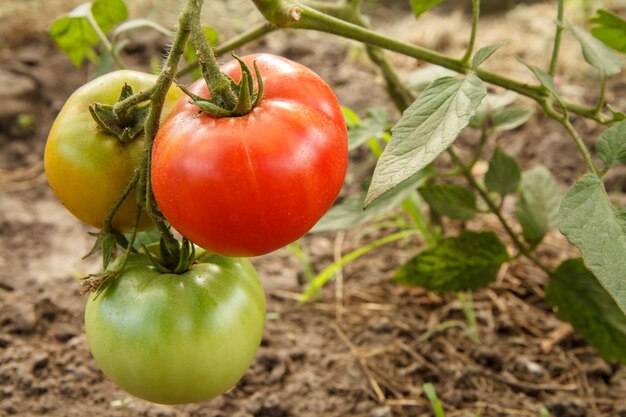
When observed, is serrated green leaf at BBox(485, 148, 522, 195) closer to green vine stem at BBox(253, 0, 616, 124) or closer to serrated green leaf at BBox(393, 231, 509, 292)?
serrated green leaf at BBox(393, 231, 509, 292)

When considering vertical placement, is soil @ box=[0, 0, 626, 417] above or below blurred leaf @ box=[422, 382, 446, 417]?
below

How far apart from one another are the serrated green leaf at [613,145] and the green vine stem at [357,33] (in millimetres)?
124

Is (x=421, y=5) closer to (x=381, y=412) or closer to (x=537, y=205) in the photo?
(x=537, y=205)

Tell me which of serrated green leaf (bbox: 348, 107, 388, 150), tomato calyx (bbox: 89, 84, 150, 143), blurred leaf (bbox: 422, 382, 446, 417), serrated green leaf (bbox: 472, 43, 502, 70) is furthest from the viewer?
serrated green leaf (bbox: 348, 107, 388, 150)

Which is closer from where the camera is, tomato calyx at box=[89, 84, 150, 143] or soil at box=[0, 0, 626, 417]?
tomato calyx at box=[89, 84, 150, 143]

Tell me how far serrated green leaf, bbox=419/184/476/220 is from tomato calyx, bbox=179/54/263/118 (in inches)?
29.5

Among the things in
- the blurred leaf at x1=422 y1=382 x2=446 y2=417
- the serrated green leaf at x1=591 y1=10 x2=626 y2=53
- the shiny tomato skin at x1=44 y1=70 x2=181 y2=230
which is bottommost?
the blurred leaf at x1=422 y1=382 x2=446 y2=417

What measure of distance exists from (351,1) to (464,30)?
65.7 inches

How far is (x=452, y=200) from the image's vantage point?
1.52 metres

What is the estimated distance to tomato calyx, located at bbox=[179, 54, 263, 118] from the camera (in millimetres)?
794

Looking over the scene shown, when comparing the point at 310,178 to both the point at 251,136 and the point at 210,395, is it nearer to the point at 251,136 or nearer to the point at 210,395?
the point at 251,136

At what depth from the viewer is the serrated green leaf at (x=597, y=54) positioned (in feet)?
4.25

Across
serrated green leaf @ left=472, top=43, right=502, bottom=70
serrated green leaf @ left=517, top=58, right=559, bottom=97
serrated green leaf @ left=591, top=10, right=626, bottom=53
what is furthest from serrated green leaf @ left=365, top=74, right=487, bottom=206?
serrated green leaf @ left=591, top=10, right=626, bottom=53

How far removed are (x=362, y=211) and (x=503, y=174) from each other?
1.04ft
